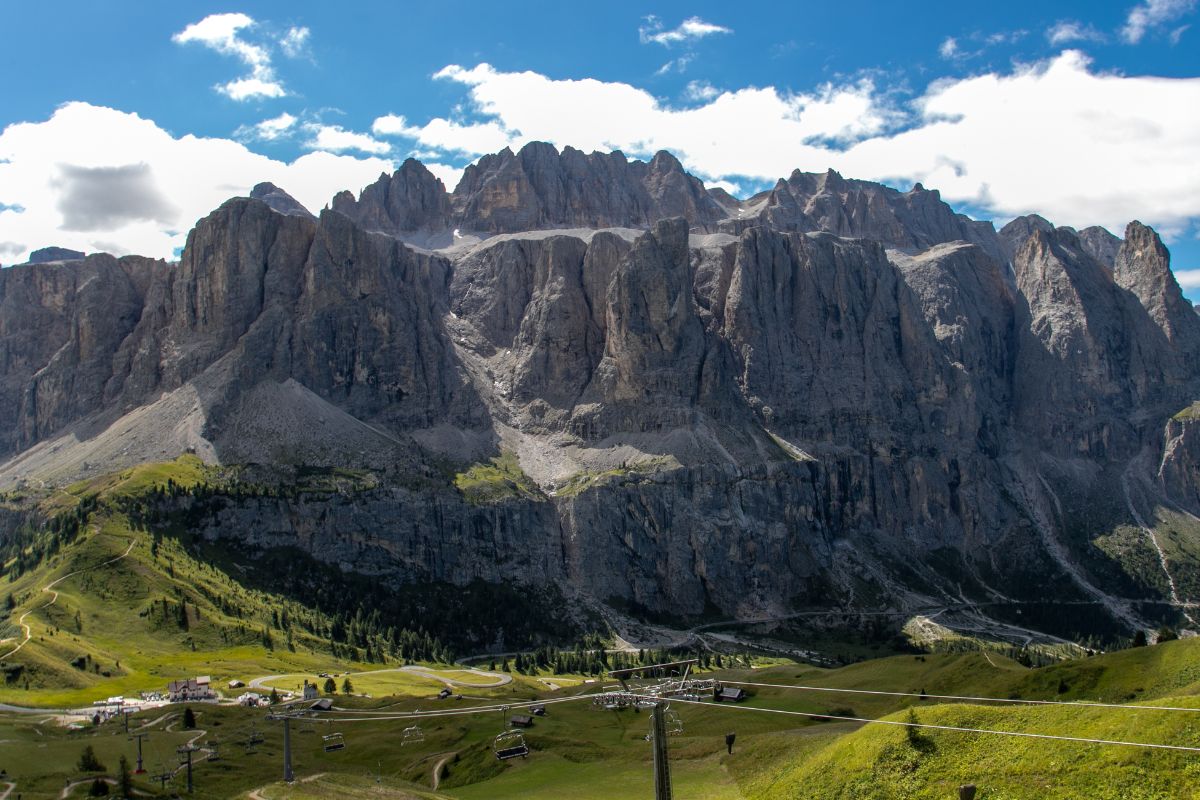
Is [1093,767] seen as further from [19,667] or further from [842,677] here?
[19,667]

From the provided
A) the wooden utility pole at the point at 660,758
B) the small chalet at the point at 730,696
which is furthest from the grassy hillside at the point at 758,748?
the wooden utility pole at the point at 660,758

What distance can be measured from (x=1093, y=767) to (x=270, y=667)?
151m

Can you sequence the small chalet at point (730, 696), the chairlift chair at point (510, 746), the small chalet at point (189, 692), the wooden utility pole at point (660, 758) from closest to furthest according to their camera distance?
the wooden utility pole at point (660, 758) < the chairlift chair at point (510, 746) < the small chalet at point (730, 696) < the small chalet at point (189, 692)

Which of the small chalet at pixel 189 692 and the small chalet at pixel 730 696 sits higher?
the small chalet at pixel 730 696

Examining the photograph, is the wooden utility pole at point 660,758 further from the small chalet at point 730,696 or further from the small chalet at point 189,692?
the small chalet at point 189,692

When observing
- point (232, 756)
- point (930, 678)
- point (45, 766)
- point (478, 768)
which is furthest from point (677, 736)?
point (45, 766)

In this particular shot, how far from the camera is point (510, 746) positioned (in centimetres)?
9506

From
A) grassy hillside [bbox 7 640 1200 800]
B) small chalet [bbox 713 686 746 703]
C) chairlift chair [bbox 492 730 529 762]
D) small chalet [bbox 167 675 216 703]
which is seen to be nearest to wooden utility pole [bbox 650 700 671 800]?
grassy hillside [bbox 7 640 1200 800]

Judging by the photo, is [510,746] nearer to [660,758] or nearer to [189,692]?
[660,758]

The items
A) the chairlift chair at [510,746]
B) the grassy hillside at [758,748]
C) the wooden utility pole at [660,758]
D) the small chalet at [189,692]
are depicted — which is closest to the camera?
the wooden utility pole at [660,758]

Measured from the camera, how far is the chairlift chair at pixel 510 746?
9356 centimetres

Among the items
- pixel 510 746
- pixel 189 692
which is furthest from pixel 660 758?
pixel 189 692

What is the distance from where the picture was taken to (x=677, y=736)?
97.4 metres

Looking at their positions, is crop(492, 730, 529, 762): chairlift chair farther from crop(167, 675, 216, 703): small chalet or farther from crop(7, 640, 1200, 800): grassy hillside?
crop(167, 675, 216, 703): small chalet
